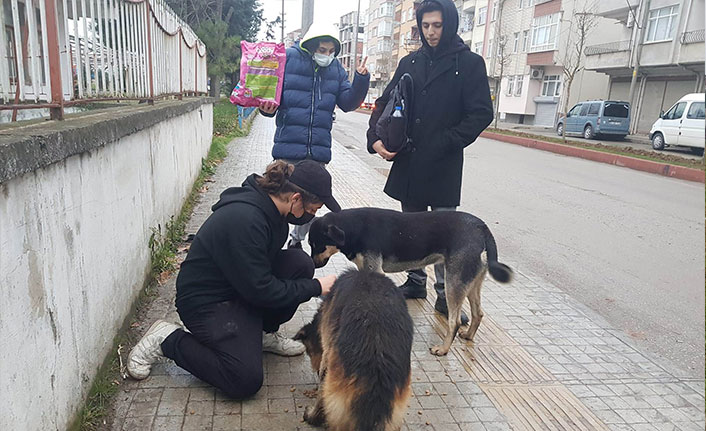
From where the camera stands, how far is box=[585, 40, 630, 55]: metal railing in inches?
1116

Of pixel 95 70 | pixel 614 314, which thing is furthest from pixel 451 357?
pixel 95 70

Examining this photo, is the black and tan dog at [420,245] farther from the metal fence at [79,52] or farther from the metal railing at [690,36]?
the metal railing at [690,36]

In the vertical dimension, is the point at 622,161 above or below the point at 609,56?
below

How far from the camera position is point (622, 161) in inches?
616

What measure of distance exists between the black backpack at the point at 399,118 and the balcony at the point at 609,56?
28.0 m

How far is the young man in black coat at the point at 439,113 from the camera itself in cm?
391

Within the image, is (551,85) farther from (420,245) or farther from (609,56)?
(420,245)

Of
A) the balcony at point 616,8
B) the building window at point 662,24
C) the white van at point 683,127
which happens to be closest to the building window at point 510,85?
the balcony at point 616,8

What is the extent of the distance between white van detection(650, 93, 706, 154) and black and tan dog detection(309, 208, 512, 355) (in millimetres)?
17919

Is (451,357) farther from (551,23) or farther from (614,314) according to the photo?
(551,23)

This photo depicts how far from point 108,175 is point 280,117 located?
204 cm

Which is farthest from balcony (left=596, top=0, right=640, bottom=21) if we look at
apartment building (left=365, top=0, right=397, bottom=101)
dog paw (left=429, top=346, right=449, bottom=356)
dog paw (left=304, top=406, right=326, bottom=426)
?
apartment building (left=365, top=0, right=397, bottom=101)

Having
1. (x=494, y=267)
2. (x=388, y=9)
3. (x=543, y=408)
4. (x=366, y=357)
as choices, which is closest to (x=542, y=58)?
(x=494, y=267)

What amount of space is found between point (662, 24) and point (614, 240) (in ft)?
81.0
